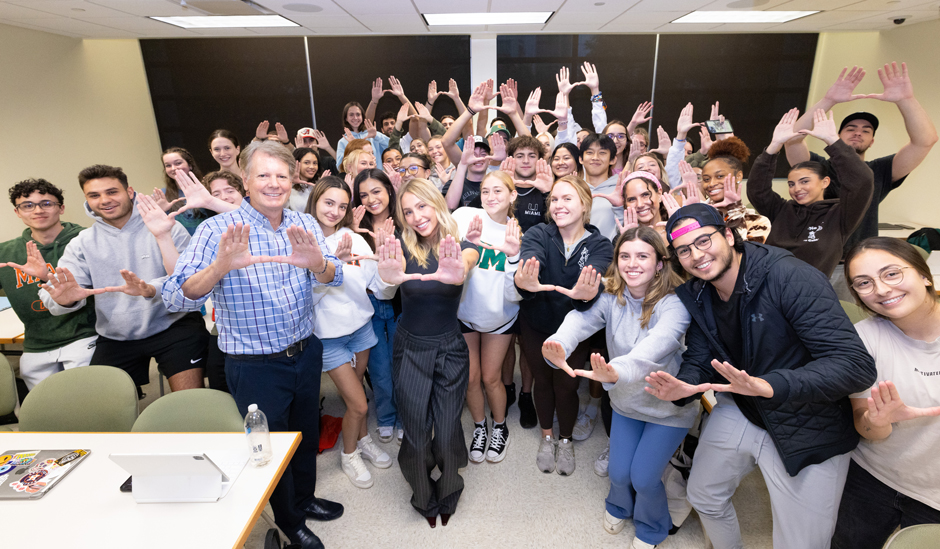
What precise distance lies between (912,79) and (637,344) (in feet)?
22.8

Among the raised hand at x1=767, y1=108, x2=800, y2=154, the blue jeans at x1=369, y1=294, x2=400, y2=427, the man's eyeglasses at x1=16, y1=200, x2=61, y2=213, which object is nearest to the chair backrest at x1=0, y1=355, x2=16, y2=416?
the man's eyeglasses at x1=16, y1=200, x2=61, y2=213

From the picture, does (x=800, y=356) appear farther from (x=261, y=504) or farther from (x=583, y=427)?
(x=261, y=504)

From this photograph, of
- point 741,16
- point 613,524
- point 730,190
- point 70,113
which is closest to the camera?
point 613,524

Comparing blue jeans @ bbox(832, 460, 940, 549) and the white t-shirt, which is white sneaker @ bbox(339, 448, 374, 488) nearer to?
blue jeans @ bbox(832, 460, 940, 549)

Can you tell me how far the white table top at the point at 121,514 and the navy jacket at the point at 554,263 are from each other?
4.74 feet

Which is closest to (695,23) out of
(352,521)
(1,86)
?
(352,521)

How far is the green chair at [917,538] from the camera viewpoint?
1263 millimetres

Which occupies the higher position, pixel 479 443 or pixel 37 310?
pixel 37 310

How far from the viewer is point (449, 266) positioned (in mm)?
2191

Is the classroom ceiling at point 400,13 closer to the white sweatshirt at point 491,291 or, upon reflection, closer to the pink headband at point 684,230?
the white sweatshirt at point 491,291

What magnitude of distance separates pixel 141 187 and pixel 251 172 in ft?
23.9

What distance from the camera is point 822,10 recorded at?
204 inches

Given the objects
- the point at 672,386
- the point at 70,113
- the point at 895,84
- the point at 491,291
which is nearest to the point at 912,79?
the point at 895,84

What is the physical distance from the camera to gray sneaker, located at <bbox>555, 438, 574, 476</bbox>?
275cm
